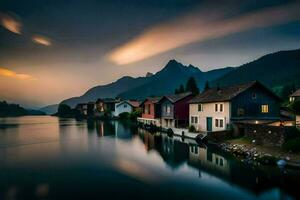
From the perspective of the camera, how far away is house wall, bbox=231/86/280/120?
43.1 m

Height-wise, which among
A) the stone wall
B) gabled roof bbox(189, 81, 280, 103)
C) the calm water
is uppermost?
gabled roof bbox(189, 81, 280, 103)

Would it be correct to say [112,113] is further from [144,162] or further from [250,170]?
[250,170]

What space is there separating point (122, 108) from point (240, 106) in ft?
272

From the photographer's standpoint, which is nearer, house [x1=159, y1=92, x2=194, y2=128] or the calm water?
the calm water

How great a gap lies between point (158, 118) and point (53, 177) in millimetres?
47707

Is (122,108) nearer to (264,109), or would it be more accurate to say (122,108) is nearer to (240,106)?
(264,109)

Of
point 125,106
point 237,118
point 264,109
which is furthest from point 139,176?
point 125,106

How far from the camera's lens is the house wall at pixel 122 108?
119500 mm

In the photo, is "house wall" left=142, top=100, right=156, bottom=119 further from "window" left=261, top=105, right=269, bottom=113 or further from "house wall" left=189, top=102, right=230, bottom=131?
"window" left=261, top=105, right=269, bottom=113

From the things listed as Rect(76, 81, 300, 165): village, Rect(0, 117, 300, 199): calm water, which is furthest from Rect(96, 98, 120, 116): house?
Rect(0, 117, 300, 199): calm water

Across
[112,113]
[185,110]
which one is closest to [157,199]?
[185,110]

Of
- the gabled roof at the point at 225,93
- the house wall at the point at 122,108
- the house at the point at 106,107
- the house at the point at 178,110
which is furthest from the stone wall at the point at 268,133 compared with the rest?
the house at the point at 106,107

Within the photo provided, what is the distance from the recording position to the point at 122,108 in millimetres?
122000

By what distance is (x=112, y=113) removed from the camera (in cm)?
12925
